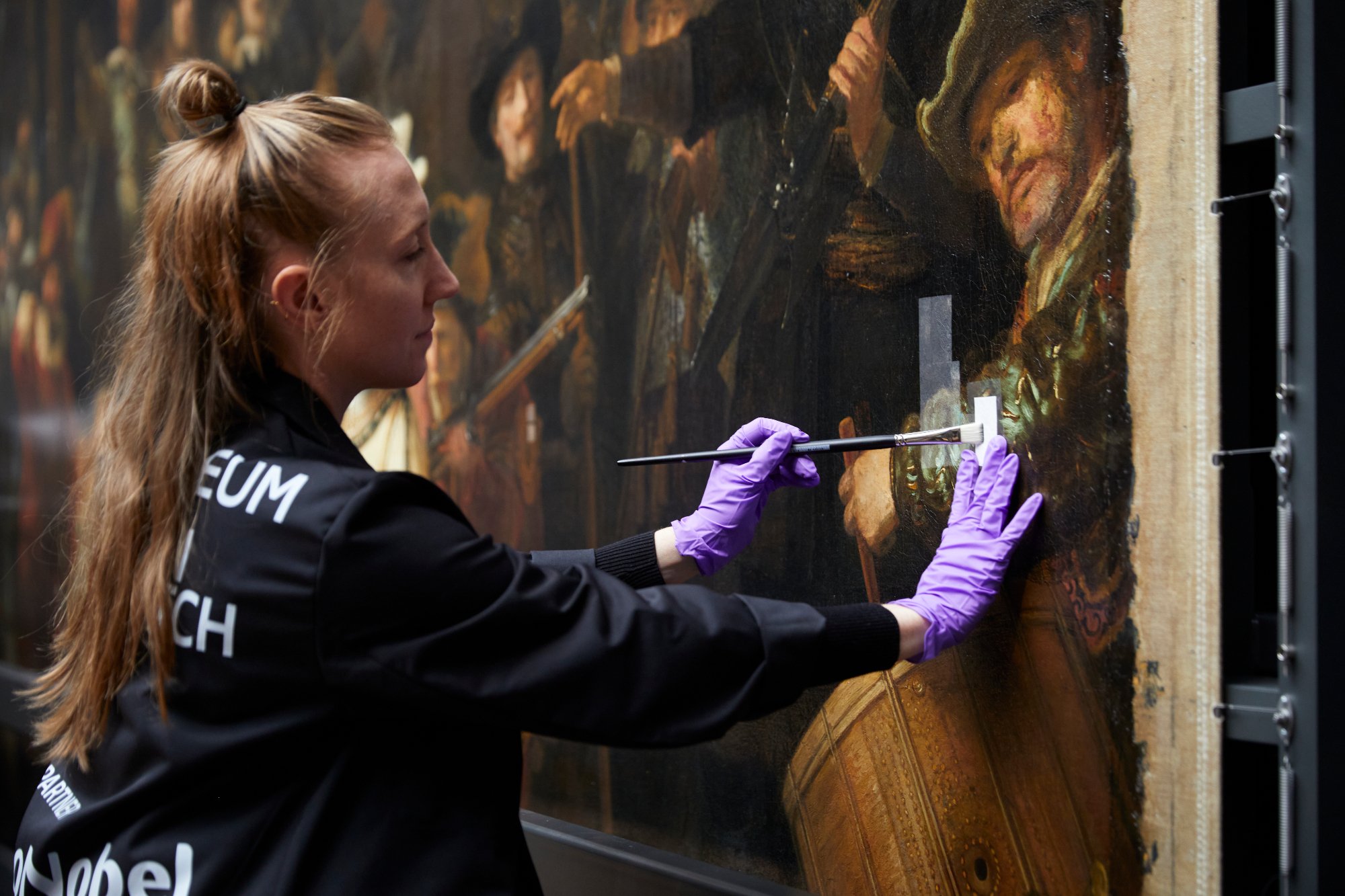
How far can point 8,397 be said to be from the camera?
18.3 feet

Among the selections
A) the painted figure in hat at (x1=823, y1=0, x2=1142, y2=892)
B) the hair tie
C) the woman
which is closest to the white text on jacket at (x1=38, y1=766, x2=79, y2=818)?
the woman

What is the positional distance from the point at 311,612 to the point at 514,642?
0.25 meters

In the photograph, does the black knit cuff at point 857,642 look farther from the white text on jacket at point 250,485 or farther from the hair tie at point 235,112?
the hair tie at point 235,112

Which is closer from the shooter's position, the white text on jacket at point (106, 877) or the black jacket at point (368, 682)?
the black jacket at point (368, 682)

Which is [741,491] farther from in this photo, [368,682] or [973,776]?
[368,682]

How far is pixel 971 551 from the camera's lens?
5.54 feet

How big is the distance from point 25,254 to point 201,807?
4774 mm

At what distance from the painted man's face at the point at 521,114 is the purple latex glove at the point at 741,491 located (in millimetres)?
1170

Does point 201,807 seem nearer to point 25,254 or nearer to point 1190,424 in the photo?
point 1190,424

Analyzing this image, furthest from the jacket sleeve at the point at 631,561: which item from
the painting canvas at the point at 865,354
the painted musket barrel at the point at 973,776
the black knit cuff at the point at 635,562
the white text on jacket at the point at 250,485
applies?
the white text on jacket at the point at 250,485

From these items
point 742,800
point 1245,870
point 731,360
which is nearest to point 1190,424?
point 1245,870

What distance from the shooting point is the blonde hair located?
1.53 metres

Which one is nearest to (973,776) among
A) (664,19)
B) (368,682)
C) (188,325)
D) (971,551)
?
(971,551)

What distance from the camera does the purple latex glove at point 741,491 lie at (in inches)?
76.6
